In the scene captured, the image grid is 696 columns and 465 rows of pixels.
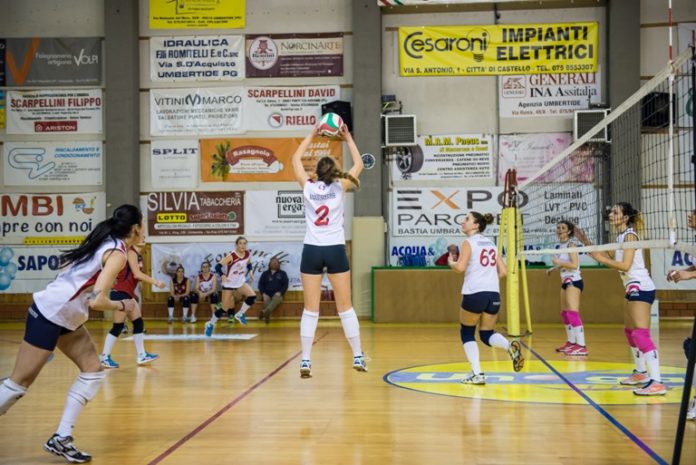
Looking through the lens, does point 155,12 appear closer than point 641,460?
No

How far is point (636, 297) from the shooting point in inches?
283

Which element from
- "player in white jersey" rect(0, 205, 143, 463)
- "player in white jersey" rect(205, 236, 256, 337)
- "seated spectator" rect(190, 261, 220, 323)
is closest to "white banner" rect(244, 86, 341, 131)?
"seated spectator" rect(190, 261, 220, 323)

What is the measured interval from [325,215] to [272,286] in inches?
412

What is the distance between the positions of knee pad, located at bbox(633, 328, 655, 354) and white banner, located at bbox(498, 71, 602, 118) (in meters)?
11.1

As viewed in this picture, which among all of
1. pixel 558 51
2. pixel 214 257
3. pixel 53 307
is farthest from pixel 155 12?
pixel 53 307

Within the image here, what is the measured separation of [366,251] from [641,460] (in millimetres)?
12962

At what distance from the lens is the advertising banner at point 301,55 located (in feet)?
58.6

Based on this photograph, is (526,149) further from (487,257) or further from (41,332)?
(41,332)

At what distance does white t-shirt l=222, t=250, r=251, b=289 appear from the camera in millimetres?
13414

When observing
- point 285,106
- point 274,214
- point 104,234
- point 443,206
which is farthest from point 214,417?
point 285,106

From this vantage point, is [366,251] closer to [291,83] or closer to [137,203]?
[291,83]

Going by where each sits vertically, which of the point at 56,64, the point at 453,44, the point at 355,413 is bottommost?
the point at 355,413

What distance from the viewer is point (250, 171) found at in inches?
706

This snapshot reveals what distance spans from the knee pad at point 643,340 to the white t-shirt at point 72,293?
4699 millimetres
